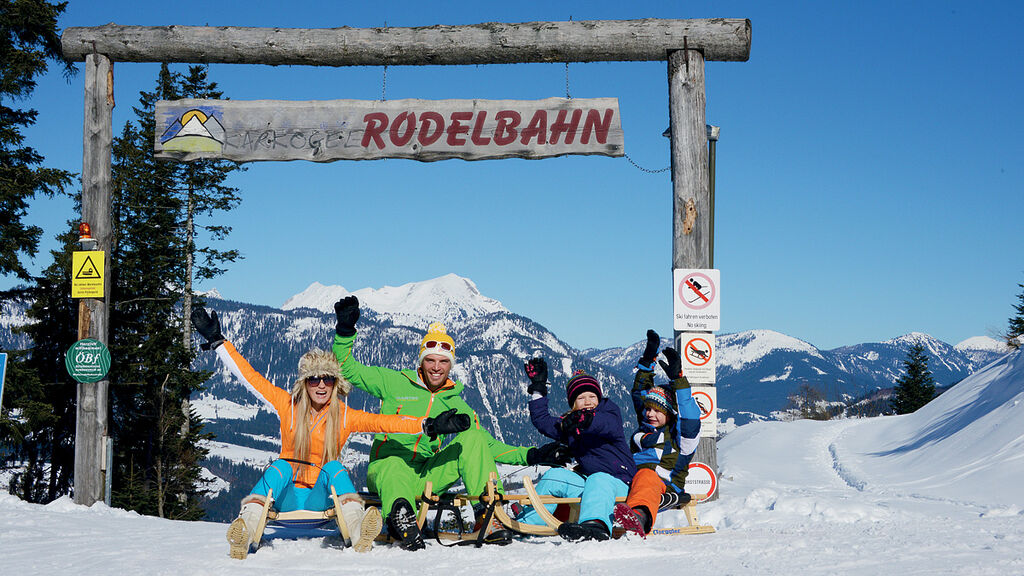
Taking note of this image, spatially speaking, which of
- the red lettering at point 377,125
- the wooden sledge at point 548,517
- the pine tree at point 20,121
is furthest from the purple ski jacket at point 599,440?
the pine tree at point 20,121

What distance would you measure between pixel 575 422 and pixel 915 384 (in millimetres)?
55806

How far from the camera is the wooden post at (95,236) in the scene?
9133 millimetres

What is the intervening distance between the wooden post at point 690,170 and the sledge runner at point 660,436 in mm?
1691

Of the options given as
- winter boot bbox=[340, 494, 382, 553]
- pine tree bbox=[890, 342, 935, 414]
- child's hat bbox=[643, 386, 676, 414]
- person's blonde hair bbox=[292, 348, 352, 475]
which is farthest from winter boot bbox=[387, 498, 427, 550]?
pine tree bbox=[890, 342, 935, 414]

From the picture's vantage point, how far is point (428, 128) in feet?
30.7

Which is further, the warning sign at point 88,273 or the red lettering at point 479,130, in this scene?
the red lettering at point 479,130

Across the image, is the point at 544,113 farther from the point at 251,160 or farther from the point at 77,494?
the point at 77,494

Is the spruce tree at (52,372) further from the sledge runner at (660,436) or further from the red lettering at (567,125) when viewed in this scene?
the sledge runner at (660,436)

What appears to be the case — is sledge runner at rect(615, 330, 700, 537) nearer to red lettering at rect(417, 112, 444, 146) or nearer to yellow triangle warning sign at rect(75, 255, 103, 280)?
red lettering at rect(417, 112, 444, 146)

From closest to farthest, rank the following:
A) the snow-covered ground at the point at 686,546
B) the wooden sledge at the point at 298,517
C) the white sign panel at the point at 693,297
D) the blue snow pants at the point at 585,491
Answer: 1. the snow-covered ground at the point at 686,546
2. the wooden sledge at the point at 298,517
3. the blue snow pants at the point at 585,491
4. the white sign panel at the point at 693,297

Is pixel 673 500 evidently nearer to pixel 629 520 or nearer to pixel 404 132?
pixel 629 520

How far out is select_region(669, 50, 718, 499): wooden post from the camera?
→ 8609 mm

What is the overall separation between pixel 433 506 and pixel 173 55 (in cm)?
636

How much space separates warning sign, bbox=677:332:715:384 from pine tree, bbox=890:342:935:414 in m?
51.4
